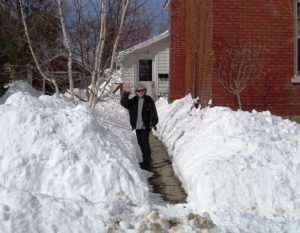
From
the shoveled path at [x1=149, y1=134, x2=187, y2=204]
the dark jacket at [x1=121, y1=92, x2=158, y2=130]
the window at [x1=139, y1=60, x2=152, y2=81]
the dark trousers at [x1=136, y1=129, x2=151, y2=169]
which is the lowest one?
the shoveled path at [x1=149, y1=134, x2=187, y2=204]

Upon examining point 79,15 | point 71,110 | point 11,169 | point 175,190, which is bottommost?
point 175,190

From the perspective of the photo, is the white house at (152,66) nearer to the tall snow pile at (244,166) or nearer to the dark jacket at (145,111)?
the dark jacket at (145,111)

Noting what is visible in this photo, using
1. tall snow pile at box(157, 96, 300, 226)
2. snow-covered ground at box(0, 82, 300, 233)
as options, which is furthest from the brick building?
snow-covered ground at box(0, 82, 300, 233)

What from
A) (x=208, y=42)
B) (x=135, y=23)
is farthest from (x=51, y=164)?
(x=208, y=42)

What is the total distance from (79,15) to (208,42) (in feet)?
11.7

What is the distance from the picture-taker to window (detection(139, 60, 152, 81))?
31.7 metres

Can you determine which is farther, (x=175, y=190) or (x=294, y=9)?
(x=294, y=9)

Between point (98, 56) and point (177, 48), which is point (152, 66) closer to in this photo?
point (177, 48)

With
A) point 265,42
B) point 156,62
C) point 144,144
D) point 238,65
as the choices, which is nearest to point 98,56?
point 144,144

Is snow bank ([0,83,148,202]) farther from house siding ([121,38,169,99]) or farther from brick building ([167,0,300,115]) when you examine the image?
house siding ([121,38,169,99])

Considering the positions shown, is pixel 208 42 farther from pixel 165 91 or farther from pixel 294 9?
pixel 165 91

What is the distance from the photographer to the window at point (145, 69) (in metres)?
31.7

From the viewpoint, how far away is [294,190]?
6.78m

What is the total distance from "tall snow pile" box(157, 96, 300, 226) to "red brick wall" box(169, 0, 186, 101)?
9562 mm
